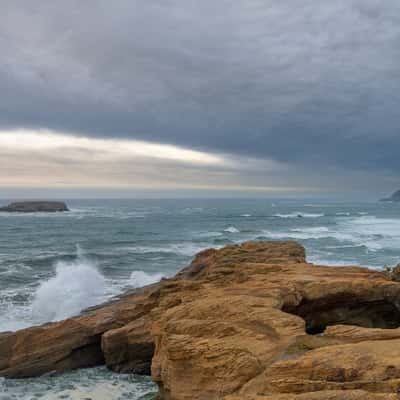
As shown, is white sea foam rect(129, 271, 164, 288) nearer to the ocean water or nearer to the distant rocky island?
the ocean water

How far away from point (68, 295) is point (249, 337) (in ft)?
65.1

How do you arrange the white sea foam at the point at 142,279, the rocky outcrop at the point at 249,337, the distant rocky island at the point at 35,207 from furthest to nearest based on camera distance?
the distant rocky island at the point at 35,207, the white sea foam at the point at 142,279, the rocky outcrop at the point at 249,337

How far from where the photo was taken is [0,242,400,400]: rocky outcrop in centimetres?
714

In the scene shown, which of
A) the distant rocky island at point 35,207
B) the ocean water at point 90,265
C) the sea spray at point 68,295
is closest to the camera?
the ocean water at point 90,265

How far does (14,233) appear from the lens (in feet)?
225

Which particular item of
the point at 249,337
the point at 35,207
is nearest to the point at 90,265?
the point at 249,337

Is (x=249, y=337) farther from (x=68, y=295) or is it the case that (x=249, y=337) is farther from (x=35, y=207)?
(x=35, y=207)

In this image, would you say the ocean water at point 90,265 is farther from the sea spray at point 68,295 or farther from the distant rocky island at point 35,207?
the distant rocky island at point 35,207

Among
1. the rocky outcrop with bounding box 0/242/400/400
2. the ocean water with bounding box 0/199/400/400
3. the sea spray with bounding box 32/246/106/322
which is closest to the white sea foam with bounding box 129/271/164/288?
the ocean water with bounding box 0/199/400/400

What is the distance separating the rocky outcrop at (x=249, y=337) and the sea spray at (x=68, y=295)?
707 cm

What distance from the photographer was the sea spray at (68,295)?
925 inches

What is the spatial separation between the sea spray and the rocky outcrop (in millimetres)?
7072

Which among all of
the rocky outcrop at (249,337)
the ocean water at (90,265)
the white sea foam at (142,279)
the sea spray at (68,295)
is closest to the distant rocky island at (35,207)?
the ocean water at (90,265)

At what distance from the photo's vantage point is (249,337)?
938 centimetres
